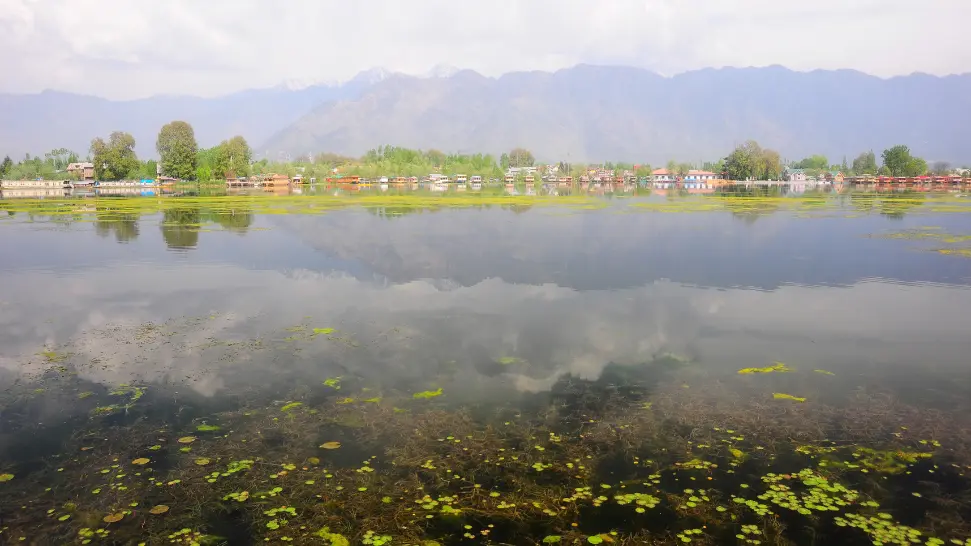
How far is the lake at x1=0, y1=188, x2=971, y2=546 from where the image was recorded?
7691 millimetres

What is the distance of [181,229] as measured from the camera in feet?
132

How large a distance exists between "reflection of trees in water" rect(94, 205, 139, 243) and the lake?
1265 centimetres

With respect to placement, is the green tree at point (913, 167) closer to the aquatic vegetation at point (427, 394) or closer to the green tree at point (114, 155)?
the green tree at point (114, 155)

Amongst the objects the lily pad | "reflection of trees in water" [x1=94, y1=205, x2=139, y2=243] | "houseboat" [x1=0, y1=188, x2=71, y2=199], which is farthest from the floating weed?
"houseboat" [x1=0, y1=188, x2=71, y2=199]

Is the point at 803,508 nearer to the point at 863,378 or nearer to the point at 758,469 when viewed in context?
the point at 758,469

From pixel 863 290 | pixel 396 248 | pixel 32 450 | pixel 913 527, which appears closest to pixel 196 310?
pixel 32 450

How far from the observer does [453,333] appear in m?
15.5

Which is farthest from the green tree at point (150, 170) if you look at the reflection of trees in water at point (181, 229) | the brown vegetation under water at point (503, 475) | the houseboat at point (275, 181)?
the brown vegetation under water at point (503, 475)

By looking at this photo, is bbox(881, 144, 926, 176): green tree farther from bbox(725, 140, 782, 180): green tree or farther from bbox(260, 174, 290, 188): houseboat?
bbox(260, 174, 290, 188): houseboat

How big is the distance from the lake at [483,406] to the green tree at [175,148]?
5000 inches

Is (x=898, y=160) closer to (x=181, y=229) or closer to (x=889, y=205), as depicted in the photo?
(x=889, y=205)

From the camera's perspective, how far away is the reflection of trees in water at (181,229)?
33.0m

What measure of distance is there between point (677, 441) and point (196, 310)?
544 inches

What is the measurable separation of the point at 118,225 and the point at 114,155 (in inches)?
4442
